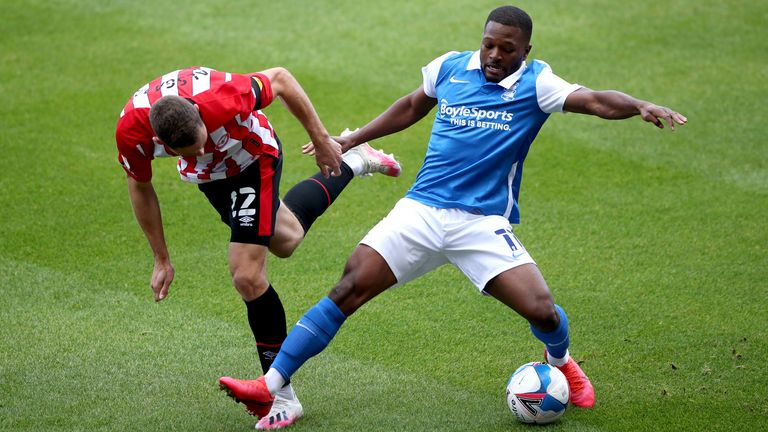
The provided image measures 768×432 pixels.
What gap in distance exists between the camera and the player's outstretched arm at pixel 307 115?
572 centimetres

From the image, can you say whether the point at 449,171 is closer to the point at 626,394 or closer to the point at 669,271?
the point at 626,394

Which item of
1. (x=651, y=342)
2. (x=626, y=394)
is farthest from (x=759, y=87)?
(x=626, y=394)

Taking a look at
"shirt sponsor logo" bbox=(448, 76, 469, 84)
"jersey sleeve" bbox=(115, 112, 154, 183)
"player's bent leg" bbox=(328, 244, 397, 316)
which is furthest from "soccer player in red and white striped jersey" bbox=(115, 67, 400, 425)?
"shirt sponsor logo" bbox=(448, 76, 469, 84)

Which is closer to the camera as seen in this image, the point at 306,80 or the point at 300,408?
the point at 300,408

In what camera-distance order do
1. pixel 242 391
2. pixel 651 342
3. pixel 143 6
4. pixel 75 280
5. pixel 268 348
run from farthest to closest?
pixel 143 6, pixel 75 280, pixel 651 342, pixel 268 348, pixel 242 391

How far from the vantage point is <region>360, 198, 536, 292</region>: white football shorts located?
5543 mm

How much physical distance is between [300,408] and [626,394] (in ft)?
6.19

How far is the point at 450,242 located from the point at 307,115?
1.05 m

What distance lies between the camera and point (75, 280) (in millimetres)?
7695

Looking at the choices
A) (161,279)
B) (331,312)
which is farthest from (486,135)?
(161,279)

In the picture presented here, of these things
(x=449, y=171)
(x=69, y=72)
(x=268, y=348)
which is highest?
(x=449, y=171)

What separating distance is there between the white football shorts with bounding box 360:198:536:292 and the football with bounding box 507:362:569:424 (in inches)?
21.7

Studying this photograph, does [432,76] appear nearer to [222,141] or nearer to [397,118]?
[397,118]

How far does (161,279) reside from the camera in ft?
19.3
